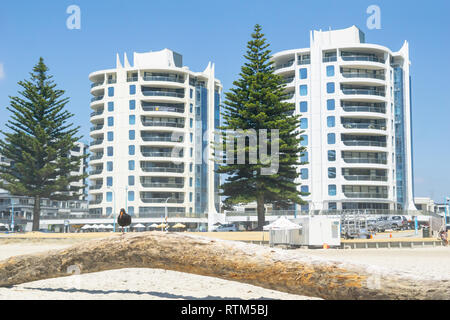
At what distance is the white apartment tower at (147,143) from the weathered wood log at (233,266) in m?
65.1

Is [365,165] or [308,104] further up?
[308,104]

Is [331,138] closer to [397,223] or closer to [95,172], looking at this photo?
[397,223]

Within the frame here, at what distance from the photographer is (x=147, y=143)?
77.0 metres

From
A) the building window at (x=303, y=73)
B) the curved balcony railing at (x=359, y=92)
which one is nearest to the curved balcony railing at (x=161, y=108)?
the building window at (x=303, y=73)

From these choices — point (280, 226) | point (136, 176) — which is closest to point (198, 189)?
point (136, 176)

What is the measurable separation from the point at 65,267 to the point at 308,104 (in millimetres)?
67578

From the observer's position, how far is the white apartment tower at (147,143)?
76.2 m

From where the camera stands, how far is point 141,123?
78.4m

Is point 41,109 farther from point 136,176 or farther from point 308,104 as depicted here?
point 308,104

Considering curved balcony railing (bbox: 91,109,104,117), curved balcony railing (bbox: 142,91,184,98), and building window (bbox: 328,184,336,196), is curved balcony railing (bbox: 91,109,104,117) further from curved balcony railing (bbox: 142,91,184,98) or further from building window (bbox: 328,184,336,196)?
building window (bbox: 328,184,336,196)

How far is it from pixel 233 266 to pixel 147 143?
230ft

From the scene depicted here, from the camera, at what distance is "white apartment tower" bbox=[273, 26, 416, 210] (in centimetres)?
7106

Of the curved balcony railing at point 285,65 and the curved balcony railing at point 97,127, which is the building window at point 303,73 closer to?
the curved balcony railing at point 285,65

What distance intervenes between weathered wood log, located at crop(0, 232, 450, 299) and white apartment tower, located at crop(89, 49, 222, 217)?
65.1 metres
